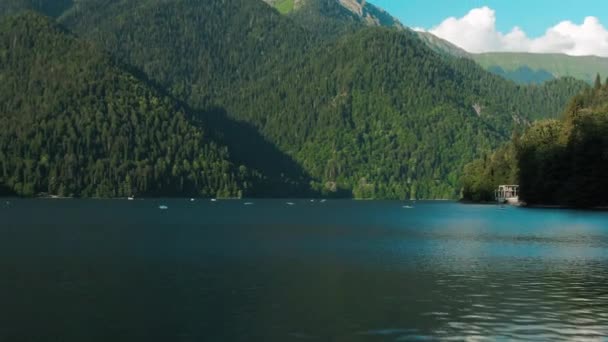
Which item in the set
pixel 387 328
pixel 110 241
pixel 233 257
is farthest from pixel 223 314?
pixel 110 241

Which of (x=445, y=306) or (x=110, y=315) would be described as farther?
(x=445, y=306)

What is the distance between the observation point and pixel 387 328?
143 ft

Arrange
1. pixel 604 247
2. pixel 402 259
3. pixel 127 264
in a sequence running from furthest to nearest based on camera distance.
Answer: pixel 604 247 < pixel 402 259 < pixel 127 264

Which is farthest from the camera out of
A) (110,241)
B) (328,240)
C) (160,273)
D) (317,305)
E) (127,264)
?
(328,240)

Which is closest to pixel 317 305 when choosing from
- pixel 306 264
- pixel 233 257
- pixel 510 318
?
pixel 510 318

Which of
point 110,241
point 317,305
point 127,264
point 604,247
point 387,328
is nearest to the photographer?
point 387,328

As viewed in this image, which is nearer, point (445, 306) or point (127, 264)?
point (445, 306)

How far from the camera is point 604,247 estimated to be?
331 feet

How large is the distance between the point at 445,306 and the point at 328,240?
2623 inches

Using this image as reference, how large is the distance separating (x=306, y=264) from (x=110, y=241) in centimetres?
4160

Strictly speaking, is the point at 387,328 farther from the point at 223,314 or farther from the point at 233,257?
the point at 233,257

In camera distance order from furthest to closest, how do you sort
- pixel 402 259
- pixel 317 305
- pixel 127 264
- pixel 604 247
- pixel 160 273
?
1. pixel 604 247
2. pixel 402 259
3. pixel 127 264
4. pixel 160 273
5. pixel 317 305

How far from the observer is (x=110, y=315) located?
47156mm

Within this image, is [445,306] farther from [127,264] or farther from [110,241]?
[110,241]
